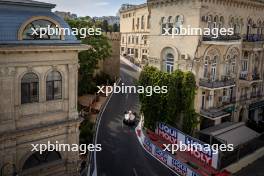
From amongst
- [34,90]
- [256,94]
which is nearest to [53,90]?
[34,90]

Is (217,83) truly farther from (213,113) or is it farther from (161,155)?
(161,155)

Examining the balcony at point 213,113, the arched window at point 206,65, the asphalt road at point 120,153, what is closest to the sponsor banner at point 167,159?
the asphalt road at point 120,153

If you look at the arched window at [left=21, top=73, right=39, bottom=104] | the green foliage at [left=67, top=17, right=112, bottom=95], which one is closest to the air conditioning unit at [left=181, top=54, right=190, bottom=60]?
the green foliage at [left=67, top=17, right=112, bottom=95]

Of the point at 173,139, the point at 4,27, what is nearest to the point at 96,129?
the point at 173,139

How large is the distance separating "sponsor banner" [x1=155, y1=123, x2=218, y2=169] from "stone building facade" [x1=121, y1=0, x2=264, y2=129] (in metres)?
4.85

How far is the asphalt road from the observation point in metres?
27.3

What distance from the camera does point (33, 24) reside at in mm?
19234

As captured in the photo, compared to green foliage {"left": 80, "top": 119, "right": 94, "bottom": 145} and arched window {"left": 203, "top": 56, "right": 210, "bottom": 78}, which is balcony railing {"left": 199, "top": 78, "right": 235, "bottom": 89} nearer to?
arched window {"left": 203, "top": 56, "right": 210, "bottom": 78}

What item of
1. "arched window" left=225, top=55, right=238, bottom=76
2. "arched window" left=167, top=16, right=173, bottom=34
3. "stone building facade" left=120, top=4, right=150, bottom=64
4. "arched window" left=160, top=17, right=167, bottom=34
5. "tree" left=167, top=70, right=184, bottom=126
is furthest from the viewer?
"stone building facade" left=120, top=4, right=150, bottom=64

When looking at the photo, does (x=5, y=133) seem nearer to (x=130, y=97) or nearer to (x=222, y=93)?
(x=222, y=93)

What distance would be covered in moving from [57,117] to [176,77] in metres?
15.3

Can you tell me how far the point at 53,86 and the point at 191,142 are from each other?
1625 centimetres

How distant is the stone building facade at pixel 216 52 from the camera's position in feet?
109

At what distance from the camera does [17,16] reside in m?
19.0
